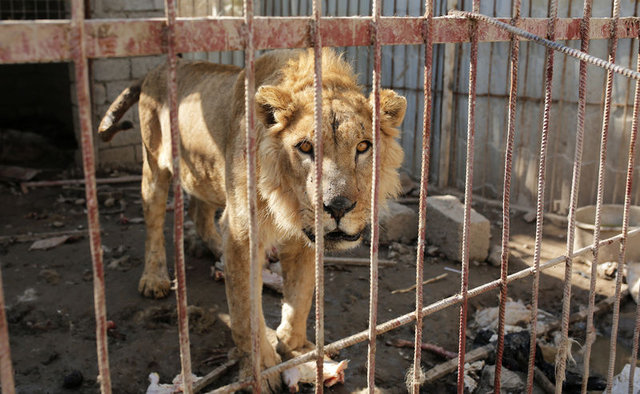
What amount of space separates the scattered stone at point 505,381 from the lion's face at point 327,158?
1421mm

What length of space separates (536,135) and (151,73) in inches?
177

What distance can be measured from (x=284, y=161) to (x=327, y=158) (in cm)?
42

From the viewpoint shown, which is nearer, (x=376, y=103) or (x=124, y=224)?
(x=376, y=103)

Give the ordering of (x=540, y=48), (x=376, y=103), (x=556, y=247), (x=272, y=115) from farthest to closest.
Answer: (x=540, y=48) → (x=556, y=247) → (x=272, y=115) → (x=376, y=103)

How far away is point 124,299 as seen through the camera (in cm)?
521

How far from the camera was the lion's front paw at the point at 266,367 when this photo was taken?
3.74 metres

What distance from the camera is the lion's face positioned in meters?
2.90

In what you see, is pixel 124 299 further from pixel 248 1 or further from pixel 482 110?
pixel 482 110

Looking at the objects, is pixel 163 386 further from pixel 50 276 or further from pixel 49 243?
pixel 49 243

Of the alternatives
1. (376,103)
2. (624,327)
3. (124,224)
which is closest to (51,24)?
(376,103)

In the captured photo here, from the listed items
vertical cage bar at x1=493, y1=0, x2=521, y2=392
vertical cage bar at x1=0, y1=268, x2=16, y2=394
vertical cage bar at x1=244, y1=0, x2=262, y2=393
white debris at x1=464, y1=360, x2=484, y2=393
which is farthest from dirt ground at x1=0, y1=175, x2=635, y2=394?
vertical cage bar at x1=0, y1=268, x2=16, y2=394

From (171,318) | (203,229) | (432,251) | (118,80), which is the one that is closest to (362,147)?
(171,318)

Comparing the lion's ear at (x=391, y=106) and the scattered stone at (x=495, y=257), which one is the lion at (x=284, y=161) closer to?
the lion's ear at (x=391, y=106)

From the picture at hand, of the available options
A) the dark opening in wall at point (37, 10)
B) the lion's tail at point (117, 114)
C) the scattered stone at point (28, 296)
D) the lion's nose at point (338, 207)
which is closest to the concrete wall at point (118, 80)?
the dark opening in wall at point (37, 10)
